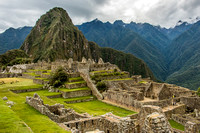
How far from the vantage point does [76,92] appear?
112ft

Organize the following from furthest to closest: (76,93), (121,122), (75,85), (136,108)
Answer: (75,85)
(76,93)
(136,108)
(121,122)

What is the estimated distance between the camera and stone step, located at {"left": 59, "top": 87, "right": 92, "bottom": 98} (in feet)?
108

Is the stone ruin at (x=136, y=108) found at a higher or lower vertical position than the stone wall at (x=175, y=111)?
higher

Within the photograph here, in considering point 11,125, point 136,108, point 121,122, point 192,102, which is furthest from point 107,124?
point 192,102

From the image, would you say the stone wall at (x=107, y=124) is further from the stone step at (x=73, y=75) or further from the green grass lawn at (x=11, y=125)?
the stone step at (x=73, y=75)

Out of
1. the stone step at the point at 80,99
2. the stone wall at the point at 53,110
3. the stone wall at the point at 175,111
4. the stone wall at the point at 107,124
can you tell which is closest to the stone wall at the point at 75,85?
the stone step at the point at 80,99

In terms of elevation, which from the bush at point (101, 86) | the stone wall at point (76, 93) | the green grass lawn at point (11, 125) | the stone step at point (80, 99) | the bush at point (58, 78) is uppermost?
the bush at point (58, 78)

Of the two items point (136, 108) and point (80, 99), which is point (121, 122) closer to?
point (136, 108)

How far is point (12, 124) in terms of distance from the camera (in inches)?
328

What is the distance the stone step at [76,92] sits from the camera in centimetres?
3294

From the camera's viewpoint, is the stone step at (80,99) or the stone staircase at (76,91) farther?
the stone staircase at (76,91)

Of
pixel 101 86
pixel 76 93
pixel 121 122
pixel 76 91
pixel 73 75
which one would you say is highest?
pixel 73 75

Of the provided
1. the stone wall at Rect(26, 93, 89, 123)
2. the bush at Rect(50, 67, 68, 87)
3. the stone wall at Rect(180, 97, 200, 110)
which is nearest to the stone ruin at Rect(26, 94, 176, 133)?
the stone wall at Rect(26, 93, 89, 123)

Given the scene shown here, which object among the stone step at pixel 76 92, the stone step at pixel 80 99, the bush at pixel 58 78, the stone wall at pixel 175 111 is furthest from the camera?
the bush at pixel 58 78
